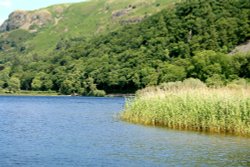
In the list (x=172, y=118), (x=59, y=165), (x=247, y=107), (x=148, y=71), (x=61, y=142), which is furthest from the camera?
(x=148, y=71)

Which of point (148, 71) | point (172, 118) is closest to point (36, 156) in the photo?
point (172, 118)

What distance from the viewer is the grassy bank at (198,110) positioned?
110 feet

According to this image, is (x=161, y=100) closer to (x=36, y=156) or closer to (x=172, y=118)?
(x=172, y=118)

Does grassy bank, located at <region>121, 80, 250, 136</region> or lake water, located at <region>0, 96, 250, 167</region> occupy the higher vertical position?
grassy bank, located at <region>121, 80, 250, 136</region>

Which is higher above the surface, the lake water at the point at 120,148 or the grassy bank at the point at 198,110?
the grassy bank at the point at 198,110

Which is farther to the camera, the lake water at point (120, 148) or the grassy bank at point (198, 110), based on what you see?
the grassy bank at point (198, 110)

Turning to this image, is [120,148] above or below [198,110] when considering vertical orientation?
below

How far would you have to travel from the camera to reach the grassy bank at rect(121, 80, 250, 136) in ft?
110

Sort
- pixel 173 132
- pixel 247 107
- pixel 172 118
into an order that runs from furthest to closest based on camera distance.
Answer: pixel 172 118, pixel 173 132, pixel 247 107

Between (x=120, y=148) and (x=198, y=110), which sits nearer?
(x=120, y=148)

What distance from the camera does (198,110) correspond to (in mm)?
36344

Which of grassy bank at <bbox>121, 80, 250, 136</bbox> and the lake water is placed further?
grassy bank at <bbox>121, 80, 250, 136</bbox>

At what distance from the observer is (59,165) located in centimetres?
2269

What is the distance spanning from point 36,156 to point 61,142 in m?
5.81
